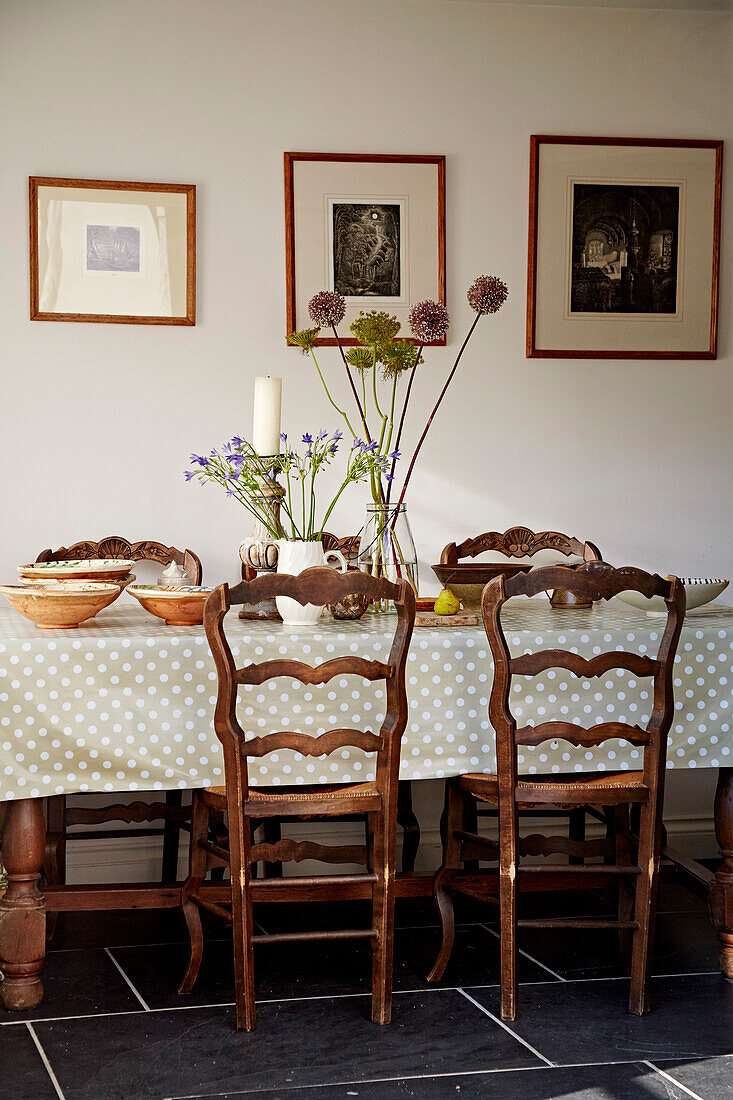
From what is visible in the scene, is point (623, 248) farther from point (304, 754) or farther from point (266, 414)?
point (304, 754)

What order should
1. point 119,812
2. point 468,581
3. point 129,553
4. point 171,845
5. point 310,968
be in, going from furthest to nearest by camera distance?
point 129,553 < point 171,845 < point 119,812 < point 468,581 < point 310,968

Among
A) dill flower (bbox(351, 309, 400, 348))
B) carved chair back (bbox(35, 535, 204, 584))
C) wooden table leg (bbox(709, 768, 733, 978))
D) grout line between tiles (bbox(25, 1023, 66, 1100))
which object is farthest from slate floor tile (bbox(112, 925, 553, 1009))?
dill flower (bbox(351, 309, 400, 348))

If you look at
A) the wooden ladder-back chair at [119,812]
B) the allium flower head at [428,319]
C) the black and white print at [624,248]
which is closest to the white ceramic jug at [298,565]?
the allium flower head at [428,319]

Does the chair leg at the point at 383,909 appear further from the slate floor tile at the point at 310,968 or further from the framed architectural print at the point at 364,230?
the framed architectural print at the point at 364,230

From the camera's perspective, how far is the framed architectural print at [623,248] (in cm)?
345

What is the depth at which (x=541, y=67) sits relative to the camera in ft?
11.3

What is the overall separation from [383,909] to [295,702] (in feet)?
1.50

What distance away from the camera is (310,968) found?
2580mm

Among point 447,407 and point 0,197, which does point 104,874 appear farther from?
point 0,197

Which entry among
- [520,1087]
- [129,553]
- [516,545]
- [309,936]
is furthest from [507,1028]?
[129,553]

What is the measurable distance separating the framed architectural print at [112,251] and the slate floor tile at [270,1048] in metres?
1.97

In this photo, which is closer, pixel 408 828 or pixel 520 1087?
pixel 520 1087

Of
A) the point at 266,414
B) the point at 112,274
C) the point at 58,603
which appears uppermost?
the point at 112,274

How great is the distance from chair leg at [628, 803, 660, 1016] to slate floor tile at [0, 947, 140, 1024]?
1083 mm
